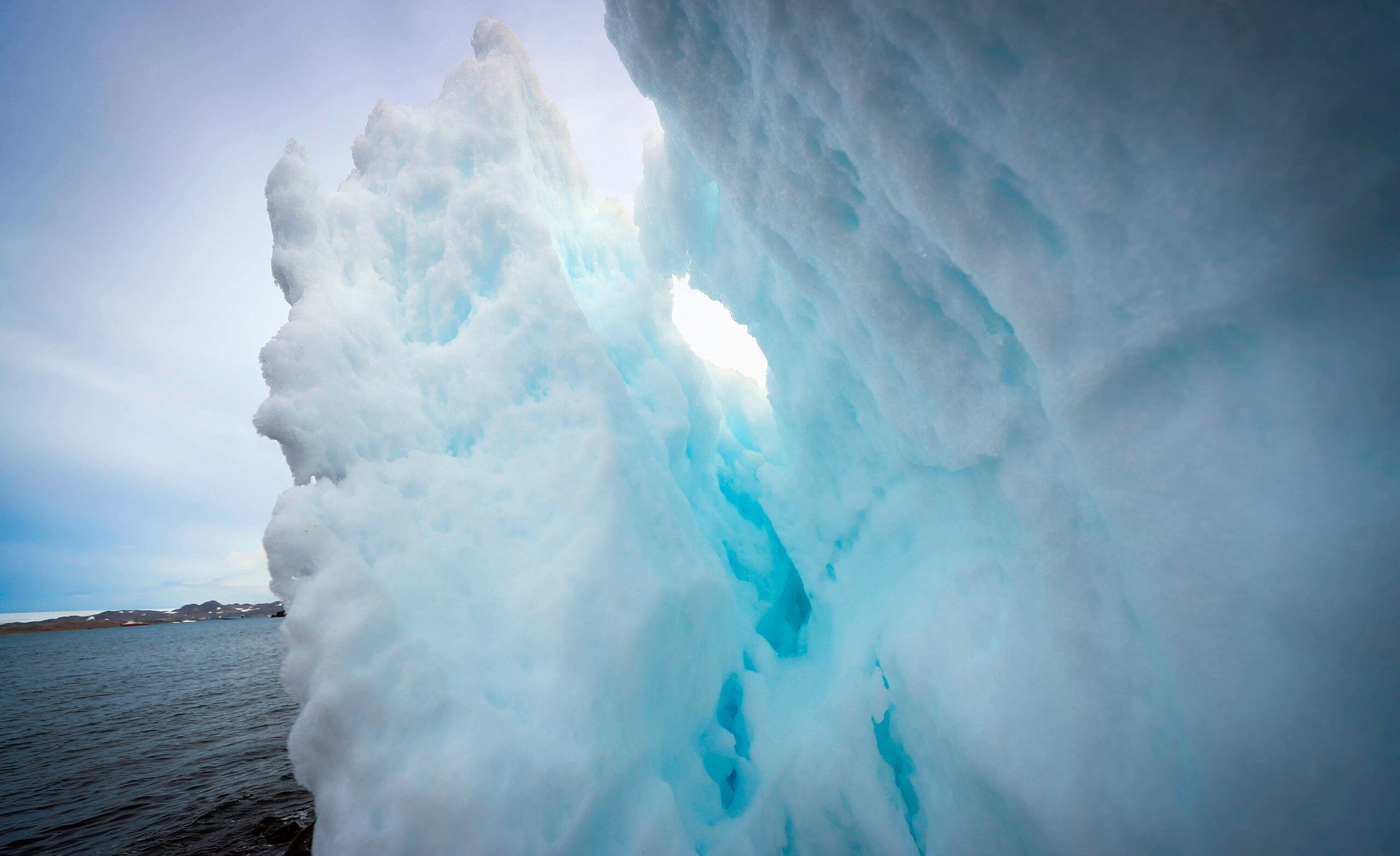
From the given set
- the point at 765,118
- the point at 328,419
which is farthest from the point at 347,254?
the point at 765,118

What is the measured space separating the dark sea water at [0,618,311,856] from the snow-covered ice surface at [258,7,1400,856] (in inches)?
273

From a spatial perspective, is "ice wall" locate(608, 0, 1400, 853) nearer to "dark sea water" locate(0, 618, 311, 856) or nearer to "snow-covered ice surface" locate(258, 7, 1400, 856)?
"snow-covered ice surface" locate(258, 7, 1400, 856)

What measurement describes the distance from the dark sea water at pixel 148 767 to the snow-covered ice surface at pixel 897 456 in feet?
22.8

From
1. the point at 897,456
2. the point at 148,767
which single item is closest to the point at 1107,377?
the point at 897,456

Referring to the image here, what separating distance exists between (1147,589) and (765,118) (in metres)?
3.81

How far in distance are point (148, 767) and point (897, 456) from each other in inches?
672

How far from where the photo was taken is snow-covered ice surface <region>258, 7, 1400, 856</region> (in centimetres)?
211

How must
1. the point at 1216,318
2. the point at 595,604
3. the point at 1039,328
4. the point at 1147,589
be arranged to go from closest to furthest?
1. the point at 1216,318
2. the point at 1147,589
3. the point at 1039,328
4. the point at 595,604

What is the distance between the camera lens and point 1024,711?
312 centimetres

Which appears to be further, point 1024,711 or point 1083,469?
point 1024,711

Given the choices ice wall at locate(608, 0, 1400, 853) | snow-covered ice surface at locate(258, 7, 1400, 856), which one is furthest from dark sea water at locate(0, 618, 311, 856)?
ice wall at locate(608, 0, 1400, 853)

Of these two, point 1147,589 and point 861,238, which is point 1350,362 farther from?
point 861,238

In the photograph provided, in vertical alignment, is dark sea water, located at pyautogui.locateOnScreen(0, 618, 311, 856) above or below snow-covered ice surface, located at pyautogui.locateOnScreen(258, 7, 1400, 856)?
below

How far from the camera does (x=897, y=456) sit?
469cm
